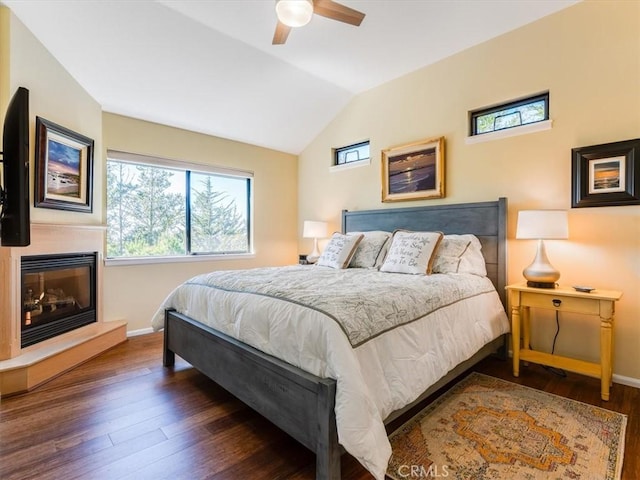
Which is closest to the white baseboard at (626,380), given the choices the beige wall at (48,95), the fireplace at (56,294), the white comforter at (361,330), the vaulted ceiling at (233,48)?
the white comforter at (361,330)

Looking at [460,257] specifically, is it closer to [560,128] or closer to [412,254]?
[412,254]

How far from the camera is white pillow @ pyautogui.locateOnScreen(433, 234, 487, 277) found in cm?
286

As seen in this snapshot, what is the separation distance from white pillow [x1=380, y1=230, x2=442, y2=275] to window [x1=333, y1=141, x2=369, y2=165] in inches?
65.5

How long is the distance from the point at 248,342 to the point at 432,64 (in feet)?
11.2

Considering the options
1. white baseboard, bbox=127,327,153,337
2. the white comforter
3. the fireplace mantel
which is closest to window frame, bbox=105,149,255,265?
the fireplace mantel

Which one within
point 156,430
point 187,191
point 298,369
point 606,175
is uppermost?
point 187,191

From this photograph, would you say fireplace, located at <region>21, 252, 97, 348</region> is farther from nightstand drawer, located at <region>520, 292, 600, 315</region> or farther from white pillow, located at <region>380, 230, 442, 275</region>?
nightstand drawer, located at <region>520, 292, 600, 315</region>

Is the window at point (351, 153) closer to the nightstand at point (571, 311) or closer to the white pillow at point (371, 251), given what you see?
the white pillow at point (371, 251)

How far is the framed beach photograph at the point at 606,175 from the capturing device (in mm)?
2355

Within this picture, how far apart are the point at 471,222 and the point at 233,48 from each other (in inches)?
114

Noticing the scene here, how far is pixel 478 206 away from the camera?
10.3 ft

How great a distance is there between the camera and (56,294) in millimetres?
2961

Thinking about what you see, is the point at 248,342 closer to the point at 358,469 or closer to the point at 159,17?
the point at 358,469

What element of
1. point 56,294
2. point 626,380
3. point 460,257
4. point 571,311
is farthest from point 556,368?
point 56,294
